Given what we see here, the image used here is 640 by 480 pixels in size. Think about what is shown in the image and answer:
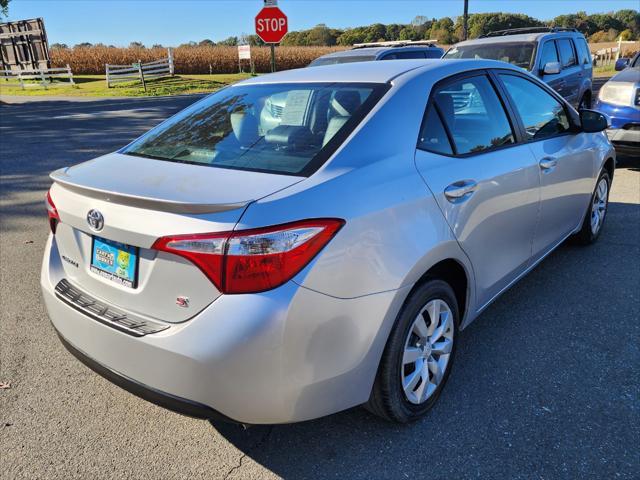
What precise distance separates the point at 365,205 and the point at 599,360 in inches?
76.5

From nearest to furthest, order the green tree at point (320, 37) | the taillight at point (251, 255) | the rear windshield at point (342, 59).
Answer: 1. the taillight at point (251, 255)
2. the rear windshield at point (342, 59)
3. the green tree at point (320, 37)

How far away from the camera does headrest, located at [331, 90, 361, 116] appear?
2.54 m

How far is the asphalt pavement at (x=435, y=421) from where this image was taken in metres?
2.32

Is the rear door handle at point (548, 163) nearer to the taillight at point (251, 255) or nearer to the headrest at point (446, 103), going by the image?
the headrest at point (446, 103)

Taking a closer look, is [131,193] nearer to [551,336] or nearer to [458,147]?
[458,147]

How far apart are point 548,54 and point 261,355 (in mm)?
9676

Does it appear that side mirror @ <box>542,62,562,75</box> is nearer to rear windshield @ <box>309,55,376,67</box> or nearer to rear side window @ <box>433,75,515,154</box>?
rear windshield @ <box>309,55,376,67</box>

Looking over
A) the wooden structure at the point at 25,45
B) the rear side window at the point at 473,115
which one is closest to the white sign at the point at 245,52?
the wooden structure at the point at 25,45

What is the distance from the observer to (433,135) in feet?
8.69

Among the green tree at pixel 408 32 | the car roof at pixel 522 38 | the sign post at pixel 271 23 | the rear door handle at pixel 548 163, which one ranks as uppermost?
the green tree at pixel 408 32

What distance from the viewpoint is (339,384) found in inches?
82.8

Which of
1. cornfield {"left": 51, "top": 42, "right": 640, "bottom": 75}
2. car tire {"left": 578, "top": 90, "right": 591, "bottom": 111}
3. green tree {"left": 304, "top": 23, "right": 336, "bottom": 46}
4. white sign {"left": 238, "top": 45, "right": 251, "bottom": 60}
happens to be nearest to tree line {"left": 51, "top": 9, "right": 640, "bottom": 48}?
green tree {"left": 304, "top": 23, "right": 336, "bottom": 46}

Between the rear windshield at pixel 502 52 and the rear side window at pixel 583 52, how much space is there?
6.36 feet

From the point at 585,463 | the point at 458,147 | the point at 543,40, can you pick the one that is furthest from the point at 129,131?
the point at 585,463
